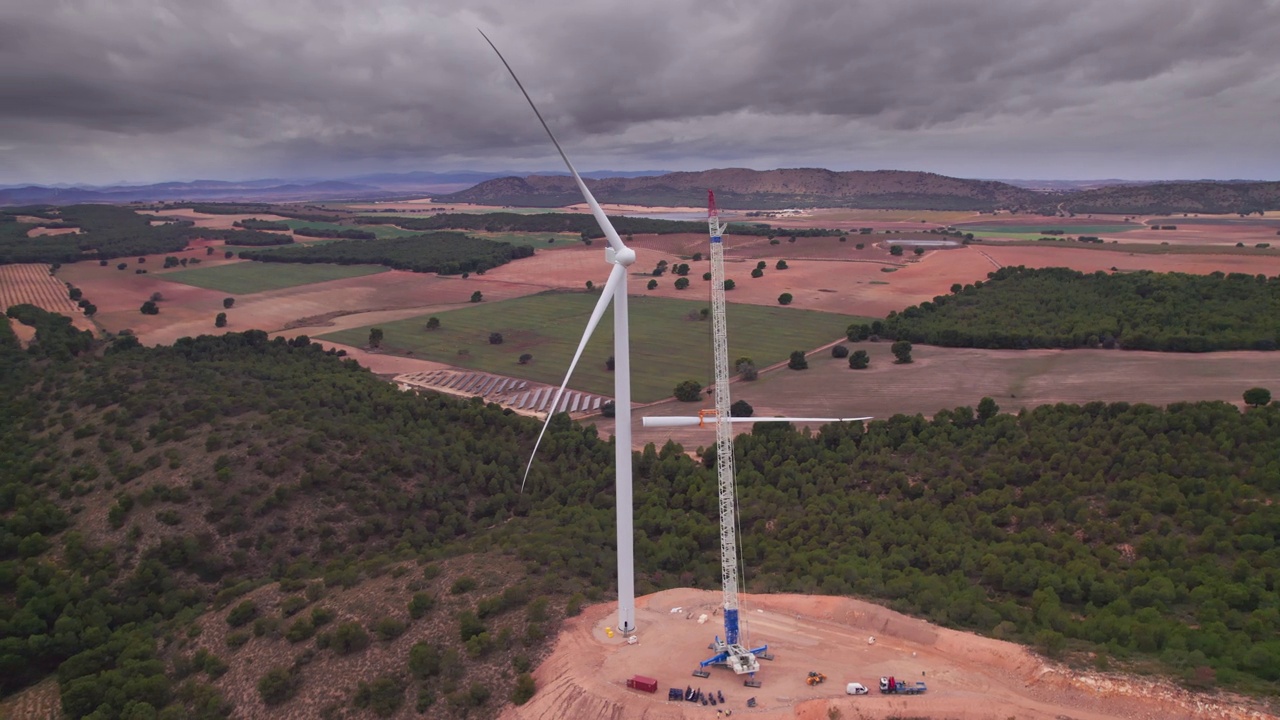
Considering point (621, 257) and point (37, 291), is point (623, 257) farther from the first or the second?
point (37, 291)

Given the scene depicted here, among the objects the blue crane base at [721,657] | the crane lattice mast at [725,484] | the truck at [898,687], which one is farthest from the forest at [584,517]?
the crane lattice mast at [725,484]

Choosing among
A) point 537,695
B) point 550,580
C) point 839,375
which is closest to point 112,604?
point 550,580

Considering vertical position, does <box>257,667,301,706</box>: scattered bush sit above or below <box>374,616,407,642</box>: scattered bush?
below

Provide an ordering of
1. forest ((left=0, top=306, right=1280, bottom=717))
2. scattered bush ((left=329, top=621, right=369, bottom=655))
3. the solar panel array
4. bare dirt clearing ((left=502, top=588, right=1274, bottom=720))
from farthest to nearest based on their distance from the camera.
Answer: the solar panel array
forest ((left=0, top=306, right=1280, bottom=717))
scattered bush ((left=329, top=621, right=369, bottom=655))
bare dirt clearing ((left=502, top=588, right=1274, bottom=720))

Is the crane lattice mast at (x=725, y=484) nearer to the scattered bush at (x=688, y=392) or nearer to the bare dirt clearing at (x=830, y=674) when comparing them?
the bare dirt clearing at (x=830, y=674)

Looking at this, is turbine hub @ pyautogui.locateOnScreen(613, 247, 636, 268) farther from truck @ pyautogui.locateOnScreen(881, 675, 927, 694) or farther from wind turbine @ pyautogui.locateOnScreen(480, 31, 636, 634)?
truck @ pyautogui.locateOnScreen(881, 675, 927, 694)

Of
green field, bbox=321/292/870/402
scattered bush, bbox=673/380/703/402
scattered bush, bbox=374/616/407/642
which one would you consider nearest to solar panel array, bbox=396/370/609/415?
green field, bbox=321/292/870/402

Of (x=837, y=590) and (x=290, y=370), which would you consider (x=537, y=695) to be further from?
(x=290, y=370)
